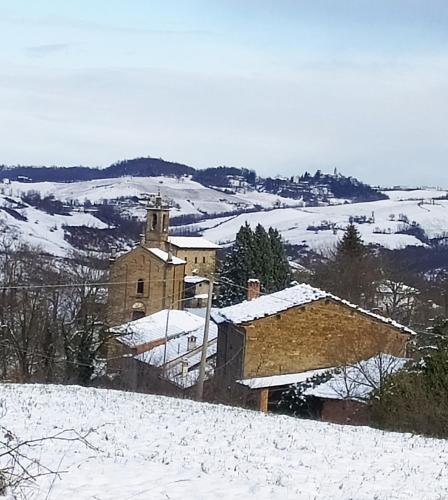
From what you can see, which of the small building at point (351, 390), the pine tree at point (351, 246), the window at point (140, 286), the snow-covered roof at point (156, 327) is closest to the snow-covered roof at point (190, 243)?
the window at point (140, 286)

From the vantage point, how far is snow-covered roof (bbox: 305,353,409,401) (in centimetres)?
2205

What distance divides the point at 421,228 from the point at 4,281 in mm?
165127

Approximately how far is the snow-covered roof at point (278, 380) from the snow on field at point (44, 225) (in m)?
91.6

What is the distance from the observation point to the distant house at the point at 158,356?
30741mm

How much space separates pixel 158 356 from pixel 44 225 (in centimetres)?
12859

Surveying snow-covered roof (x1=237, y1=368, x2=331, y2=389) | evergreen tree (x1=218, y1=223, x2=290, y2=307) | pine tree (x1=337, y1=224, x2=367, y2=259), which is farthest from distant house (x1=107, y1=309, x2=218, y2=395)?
evergreen tree (x1=218, y1=223, x2=290, y2=307)

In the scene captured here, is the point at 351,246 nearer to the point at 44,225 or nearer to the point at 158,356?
the point at 158,356

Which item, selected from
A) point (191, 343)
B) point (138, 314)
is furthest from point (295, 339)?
point (138, 314)

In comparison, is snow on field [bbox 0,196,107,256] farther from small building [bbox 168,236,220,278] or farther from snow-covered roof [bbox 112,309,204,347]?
snow-covered roof [bbox 112,309,204,347]

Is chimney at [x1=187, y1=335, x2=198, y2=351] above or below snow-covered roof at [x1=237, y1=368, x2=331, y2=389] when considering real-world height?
below

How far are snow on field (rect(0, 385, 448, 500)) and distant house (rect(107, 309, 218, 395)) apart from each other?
14628 mm

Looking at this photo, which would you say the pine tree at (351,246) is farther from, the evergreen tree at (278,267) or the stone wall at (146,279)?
the stone wall at (146,279)

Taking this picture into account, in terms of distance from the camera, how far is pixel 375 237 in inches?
6358

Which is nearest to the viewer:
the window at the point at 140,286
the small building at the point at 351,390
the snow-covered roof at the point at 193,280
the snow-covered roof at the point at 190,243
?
the small building at the point at 351,390
